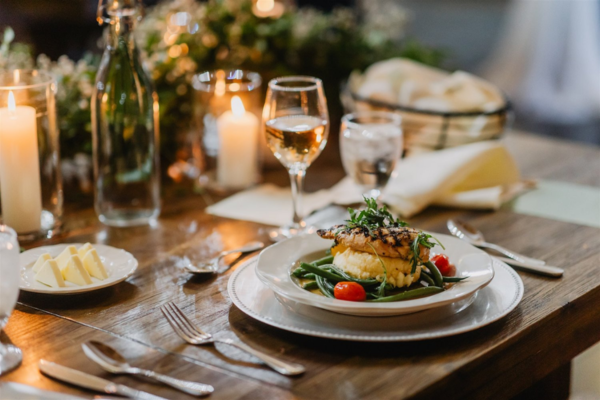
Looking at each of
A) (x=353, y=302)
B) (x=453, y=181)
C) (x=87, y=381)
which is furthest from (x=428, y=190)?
(x=87, y=381)

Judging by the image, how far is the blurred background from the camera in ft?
15.1

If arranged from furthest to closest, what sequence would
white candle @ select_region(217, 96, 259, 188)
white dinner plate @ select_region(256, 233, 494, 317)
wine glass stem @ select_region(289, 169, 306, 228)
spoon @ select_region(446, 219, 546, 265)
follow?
white candle @ select_region(217, 96, 259, 188) → wine glass stem @ select_region(289, 169, 306, 228) → spoon @ select_region(446, 219, 546, 265) → white dinner plate @ select_region(256, 233, 494, 317)

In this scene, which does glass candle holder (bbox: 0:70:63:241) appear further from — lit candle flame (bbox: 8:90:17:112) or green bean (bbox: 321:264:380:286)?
green bean (bbox: 321:264:380:286)

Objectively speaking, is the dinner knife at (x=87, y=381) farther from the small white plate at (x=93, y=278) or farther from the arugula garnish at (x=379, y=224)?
the arugula garnish at (x=379, y=224)

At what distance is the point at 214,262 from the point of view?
120 cm

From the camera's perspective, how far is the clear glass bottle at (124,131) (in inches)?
55.5

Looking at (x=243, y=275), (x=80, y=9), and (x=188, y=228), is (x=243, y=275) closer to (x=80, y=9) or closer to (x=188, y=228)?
(x=188, y=228)

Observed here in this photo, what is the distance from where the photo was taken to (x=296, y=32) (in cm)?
219

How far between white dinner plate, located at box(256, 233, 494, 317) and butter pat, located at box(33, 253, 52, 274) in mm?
338

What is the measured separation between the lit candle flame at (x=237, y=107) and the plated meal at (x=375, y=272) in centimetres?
76

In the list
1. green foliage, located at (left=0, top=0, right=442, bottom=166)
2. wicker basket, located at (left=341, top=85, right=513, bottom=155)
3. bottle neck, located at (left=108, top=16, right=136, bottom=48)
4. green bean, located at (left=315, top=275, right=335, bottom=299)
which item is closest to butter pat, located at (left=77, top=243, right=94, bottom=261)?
green bean, located at (left=315, top=275, right=335, bottom=299)

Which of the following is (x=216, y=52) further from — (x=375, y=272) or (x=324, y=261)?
(x=375, y=272)

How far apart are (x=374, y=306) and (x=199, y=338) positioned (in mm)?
232

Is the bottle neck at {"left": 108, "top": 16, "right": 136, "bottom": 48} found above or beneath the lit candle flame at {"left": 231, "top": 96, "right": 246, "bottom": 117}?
above
